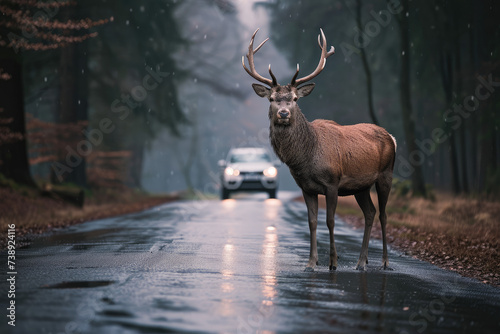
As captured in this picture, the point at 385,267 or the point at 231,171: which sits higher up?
the point at 231,171

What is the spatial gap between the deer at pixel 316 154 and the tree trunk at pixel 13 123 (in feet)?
48.8

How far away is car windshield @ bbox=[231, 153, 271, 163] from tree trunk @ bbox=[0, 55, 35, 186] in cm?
893

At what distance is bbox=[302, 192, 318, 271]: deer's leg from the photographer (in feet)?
36.1

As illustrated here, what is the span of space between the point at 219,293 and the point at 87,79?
27.2 m

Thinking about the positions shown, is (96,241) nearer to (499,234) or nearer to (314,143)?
(314,143)

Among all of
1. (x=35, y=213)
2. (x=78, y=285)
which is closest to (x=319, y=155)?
(x=78, y=285)

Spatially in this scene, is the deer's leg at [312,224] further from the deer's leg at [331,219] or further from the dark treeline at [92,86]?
the dark treeline at [92,86]

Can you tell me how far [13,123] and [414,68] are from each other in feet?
82.7

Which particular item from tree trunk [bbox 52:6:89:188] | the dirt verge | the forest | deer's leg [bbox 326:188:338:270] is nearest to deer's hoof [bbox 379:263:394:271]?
deer's leg [bbox 326:188:338:270]

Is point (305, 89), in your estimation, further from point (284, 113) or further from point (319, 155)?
point (319, 155)

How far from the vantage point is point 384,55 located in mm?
46688

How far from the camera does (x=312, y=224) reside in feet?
37.3

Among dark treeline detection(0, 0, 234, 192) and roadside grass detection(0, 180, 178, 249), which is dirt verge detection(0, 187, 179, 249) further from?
dark treeline detection(0, 0, 234, 192)

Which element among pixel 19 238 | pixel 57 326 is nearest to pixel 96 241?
pixel 19 238
